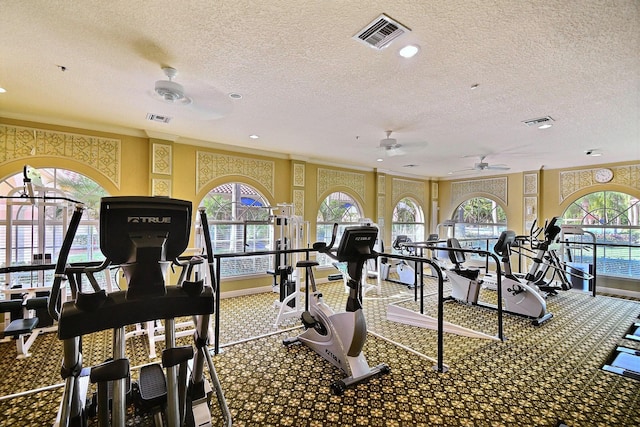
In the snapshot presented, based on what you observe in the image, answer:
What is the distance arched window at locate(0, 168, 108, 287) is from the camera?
151 inches

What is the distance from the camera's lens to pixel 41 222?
13.2 feet

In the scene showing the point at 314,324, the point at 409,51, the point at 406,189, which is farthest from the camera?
the point at 406,189

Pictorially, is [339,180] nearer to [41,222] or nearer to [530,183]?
[530,183]

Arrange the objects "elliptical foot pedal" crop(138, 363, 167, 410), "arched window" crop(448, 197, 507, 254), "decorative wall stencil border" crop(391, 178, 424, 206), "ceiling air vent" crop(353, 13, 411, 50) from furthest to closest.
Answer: "decorative wall stencil border" crop(391, 178, 424, 206) → "arched window" crop(448, 197, 507, 254) → "ceiling air vent" crop(353, 13, 411, 50) → "elliptical foot pedal" crop(138, 363, 167, 410)

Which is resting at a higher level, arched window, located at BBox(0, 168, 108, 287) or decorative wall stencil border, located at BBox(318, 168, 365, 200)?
decorative wall stencil border, located at BBox(318, 168, 365, 200)

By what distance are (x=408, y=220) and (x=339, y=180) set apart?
3.24 metres

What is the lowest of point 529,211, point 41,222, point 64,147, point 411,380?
point 411,380

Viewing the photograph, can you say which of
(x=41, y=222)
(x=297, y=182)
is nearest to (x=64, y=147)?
(x=41, y=222)

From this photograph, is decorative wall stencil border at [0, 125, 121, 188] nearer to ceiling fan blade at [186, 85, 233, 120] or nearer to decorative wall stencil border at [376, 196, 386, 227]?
ceiling fan blade at [186, 85, 233, 120]

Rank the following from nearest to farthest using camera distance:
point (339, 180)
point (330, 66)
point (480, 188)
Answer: point (330, 66) < point (339, 180) < point (480, 188)

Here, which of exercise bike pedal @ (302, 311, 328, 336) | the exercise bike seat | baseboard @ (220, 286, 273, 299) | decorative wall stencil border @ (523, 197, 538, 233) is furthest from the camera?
decorative wall stencil border @ (523, 197, 538, 233)

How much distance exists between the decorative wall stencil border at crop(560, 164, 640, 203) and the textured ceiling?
2590mm

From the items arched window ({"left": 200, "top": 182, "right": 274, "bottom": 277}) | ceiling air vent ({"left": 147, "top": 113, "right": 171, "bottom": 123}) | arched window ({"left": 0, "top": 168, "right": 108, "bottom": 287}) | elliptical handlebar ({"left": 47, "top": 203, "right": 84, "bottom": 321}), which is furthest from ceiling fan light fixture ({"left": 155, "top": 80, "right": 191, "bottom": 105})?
arched window ({"left": 200, "top": 182, "right": 274, "bottom": 277})

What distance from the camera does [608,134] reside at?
4.58 meters
